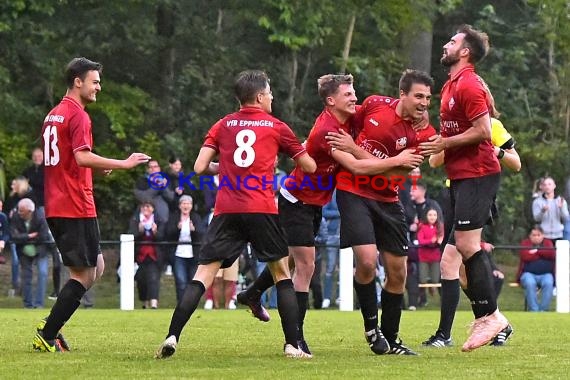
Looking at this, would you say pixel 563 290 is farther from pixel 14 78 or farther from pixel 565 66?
pixel 14 78

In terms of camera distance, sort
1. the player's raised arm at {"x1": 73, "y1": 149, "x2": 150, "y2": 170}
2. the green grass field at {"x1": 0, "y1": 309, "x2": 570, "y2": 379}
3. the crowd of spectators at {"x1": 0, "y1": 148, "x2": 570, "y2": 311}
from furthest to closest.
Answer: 1. the crowd of spectators at {"x1": 0, "y1": 148, "x2": 570, "y2": 311}
2. the player's raised arm at {"x1": 73, "y1": 149, "x2": 150, "y2": 170}
3. the green grass field at {"x1": 0, "y1": 309, "x2": 570, "y2": 379}

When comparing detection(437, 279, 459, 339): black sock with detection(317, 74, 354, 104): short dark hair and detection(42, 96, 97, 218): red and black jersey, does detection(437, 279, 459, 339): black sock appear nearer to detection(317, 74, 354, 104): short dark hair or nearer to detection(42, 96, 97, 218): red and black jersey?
detection(317, 74, 354, 104): short dark hair

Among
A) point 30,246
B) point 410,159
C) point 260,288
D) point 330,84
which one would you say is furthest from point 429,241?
point 410,159

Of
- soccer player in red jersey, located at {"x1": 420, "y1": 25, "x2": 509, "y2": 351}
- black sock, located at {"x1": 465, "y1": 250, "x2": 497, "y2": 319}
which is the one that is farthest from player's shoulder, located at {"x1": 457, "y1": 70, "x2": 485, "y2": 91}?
black sock, located at {"x1": 465, "y1": 250, "x2": 497, "y2": 319}

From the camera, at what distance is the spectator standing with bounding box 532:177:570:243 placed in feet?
72.8

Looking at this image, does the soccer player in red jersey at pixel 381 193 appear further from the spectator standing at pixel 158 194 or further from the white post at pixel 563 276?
the spectator standing at pixel 158 194

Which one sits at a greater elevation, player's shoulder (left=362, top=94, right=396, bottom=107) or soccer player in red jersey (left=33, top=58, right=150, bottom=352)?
player's shoulder (left=362, top=94, right=396, bottom=107)

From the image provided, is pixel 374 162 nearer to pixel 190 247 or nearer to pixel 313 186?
pixel 313 186

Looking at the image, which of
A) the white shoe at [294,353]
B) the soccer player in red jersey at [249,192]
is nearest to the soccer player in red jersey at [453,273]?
the white shoe at [294,353]

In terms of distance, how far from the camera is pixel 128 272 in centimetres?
2100

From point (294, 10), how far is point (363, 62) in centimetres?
194

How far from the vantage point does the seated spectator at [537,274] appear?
21203 mm

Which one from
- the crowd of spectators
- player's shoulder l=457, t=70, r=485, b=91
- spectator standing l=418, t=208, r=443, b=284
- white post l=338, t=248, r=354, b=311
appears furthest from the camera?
spectator standing l=418, t=208, r=443, b=284

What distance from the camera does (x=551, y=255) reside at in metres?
21.3
